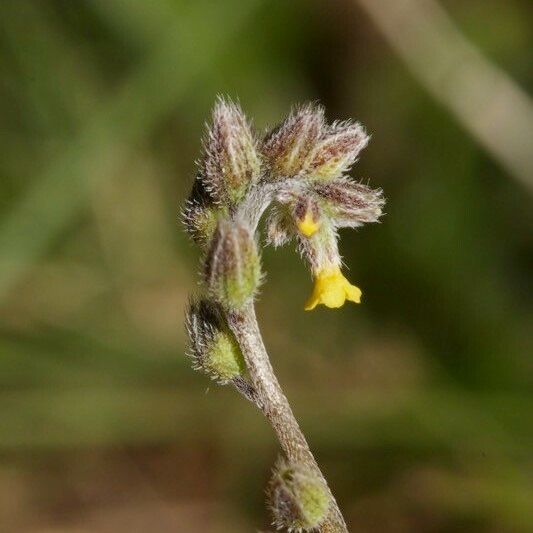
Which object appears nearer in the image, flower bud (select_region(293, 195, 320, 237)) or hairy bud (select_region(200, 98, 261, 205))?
hairy bud (select_region(200, 98, 261, 205))

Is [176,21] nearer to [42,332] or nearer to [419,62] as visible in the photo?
[419,62]

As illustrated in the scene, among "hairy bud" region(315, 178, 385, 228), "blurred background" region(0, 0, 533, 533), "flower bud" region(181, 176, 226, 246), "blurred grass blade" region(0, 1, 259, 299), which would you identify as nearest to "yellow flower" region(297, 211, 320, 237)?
"hairy bud" region(315, 178, 385, 228)

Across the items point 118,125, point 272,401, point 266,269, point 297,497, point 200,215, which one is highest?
point 118,125

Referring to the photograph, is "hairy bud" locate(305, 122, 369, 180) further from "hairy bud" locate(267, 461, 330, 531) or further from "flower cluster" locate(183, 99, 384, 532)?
"hairy bud" locate(267, 461, 330, 531)

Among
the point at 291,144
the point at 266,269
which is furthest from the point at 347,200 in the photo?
the point at 266,269

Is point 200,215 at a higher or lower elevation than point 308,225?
higher

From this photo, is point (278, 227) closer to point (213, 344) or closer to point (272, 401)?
point (213, 344)

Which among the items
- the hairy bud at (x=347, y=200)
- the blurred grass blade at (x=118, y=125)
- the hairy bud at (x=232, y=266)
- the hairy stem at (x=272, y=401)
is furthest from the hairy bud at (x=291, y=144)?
the blurred grass blade at (x=118, y=125)
